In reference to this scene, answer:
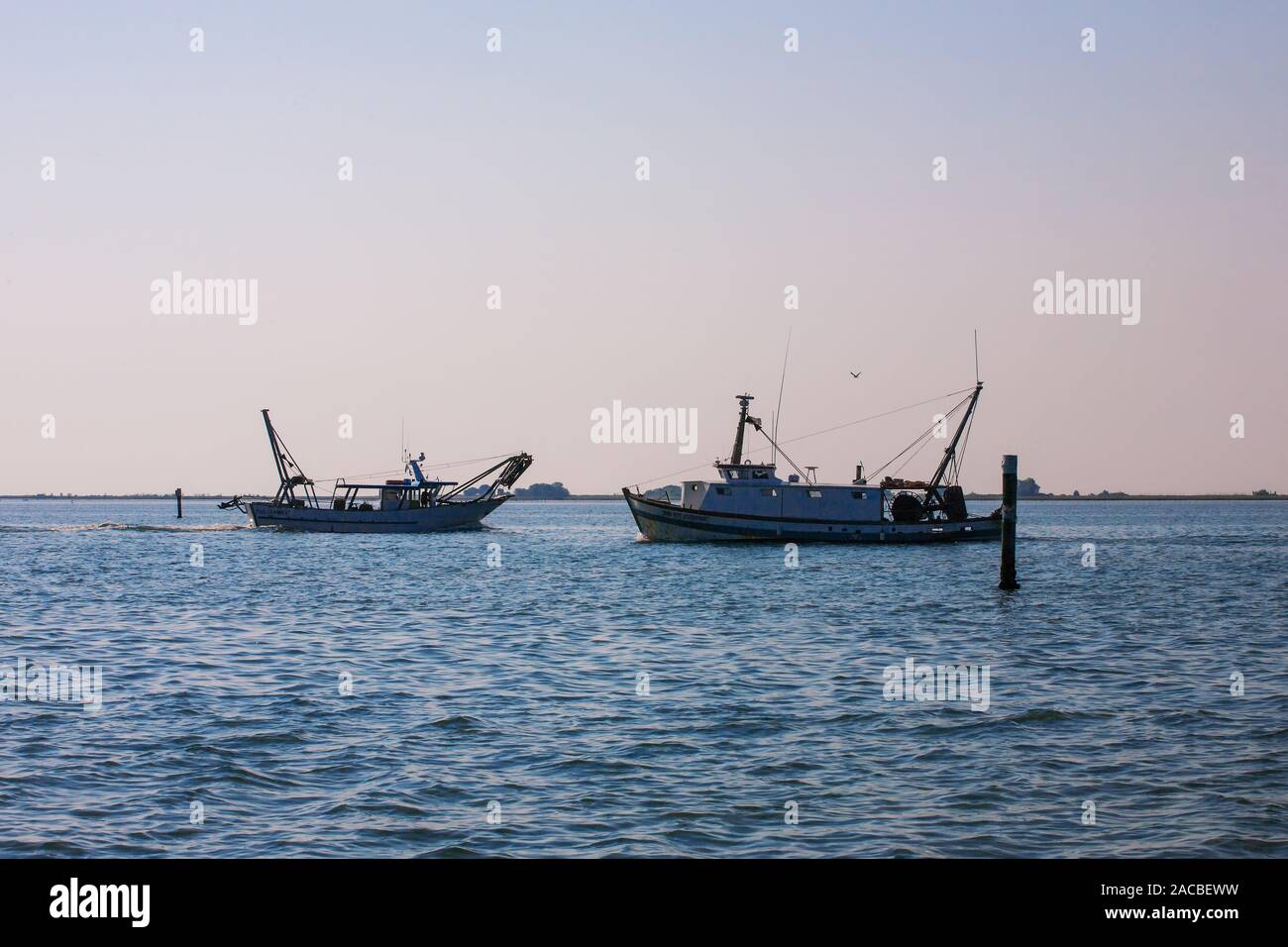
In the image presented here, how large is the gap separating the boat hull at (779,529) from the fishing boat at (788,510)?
0.19 feet

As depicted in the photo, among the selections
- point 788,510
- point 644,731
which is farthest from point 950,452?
point 644,731

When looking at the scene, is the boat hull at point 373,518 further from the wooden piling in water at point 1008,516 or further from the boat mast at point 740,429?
the wooden piling in water at point 1008,516

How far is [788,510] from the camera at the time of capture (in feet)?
239

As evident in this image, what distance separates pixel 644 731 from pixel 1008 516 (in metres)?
27.9

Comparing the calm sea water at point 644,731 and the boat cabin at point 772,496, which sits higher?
the boat cabin at point 772,496

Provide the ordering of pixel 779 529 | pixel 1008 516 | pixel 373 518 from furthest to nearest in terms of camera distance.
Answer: pixel 373 518
pixel 779 529
pixel 1008 516

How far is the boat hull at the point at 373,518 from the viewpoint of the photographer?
330ft

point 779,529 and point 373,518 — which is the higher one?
point 373,518

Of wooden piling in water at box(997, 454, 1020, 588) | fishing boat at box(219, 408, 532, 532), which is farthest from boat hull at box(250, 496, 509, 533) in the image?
wooden piling in water at box(997, 454, 1020, 588)

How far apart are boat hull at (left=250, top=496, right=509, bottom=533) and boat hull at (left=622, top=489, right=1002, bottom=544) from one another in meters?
26.8

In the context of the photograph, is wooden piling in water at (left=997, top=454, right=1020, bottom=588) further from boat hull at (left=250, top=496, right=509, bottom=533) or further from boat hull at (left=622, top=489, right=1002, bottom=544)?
boat hull at (left=250, top=496, right=509, bottom=533)

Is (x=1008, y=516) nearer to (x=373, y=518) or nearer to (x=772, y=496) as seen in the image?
(x=772, y=496)

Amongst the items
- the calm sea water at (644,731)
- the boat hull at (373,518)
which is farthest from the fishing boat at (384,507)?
the calm sea water at (644,731)
